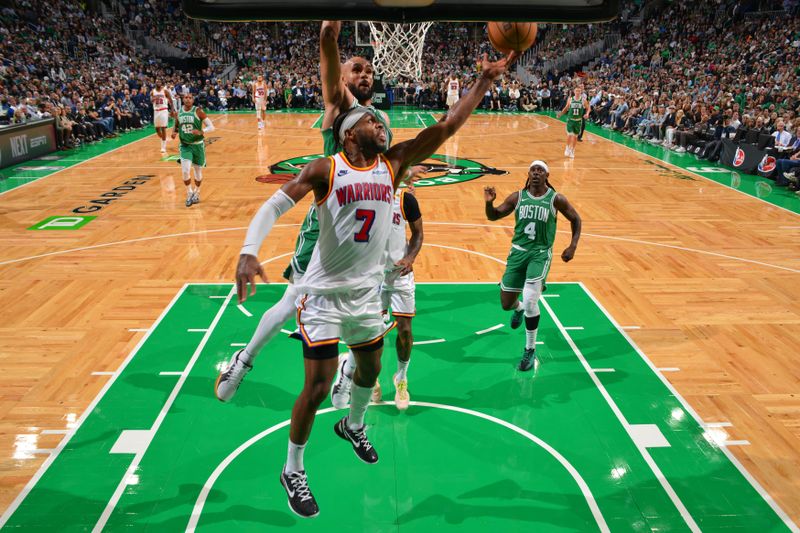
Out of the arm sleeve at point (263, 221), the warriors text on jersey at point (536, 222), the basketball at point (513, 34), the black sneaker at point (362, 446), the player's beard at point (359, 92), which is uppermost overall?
the basketball at point (513, 34)

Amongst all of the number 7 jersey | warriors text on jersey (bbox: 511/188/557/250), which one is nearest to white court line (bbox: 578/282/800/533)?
warriors text on jersey (bbox: 511/188/557/250)

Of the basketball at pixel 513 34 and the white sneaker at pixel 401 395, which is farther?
the white sneaker at pixel 401 395

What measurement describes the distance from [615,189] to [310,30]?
2800cm

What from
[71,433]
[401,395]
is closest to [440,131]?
[401,395]

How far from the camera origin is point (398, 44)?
16.7 meters

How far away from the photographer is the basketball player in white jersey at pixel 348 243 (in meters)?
3.29

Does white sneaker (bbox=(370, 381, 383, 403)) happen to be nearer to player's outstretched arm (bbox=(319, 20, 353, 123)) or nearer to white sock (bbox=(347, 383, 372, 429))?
white sock (bbox=(347, 383, 372, 429))

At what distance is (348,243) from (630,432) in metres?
2.80

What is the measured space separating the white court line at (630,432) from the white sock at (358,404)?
200 centimetres

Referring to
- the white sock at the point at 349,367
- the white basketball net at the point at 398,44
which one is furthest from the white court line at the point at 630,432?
the white basketball net at the point at 398,44

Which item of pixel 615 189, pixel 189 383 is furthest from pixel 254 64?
pixel 189 383

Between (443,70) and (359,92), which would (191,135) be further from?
(443,70)

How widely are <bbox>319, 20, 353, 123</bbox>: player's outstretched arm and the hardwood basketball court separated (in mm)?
2348

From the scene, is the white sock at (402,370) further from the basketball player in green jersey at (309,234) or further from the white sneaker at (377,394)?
the basketball player in green jersey at (309,234)
